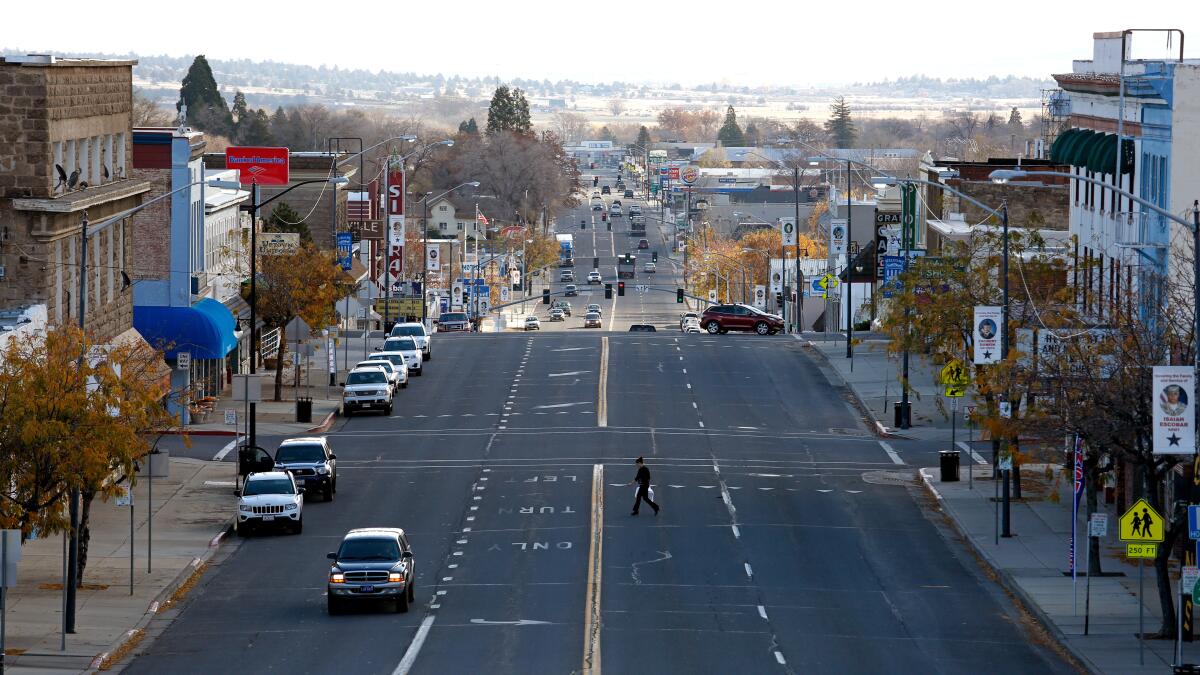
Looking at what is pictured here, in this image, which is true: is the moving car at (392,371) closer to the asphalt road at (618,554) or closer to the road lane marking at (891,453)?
the asphalt road at (618,554)

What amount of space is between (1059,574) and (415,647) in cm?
1449

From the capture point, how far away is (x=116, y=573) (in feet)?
120

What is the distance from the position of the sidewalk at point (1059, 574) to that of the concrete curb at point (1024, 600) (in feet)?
0.09

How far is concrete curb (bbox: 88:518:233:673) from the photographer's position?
29269 mm

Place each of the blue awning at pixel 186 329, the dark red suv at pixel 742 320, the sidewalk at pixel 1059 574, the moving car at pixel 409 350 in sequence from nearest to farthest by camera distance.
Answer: the sidewalk at pixel 1059 574, the blue awning at pixel 186 329, the moving car at pixel 409 350, the dark red suv at pixel 742 320

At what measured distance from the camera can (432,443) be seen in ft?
182

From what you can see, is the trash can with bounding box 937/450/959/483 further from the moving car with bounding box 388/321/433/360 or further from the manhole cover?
the moving car with bounding box 388/321/433/360

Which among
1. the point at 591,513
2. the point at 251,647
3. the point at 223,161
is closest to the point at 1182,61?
the point at 591,513

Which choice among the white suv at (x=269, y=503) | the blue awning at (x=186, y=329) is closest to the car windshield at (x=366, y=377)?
the blue awning at (x=186, y=329)

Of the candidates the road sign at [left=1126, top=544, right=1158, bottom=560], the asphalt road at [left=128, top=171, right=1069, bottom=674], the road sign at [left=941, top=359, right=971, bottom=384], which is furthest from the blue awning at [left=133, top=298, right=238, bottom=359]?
the road sign at [left=1126, top=544, right=1158, bottom=560]

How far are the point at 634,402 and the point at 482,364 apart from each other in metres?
12.5

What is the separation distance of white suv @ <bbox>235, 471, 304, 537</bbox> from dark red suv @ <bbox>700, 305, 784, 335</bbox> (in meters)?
51.7

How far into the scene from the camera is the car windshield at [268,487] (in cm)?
4175

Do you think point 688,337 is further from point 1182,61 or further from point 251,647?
point 251,647
